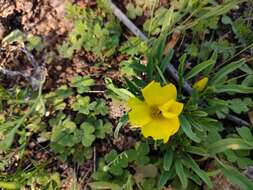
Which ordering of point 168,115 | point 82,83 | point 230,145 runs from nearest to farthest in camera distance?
point 168,115
point 230,145
point 82,83

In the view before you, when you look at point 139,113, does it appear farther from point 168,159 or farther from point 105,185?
point 105,185

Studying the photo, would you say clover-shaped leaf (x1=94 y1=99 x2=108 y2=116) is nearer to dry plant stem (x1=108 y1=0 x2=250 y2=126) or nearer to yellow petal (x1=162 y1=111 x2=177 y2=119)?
dry plant stem (x1=108 y1=0 x2=250 y2=126)

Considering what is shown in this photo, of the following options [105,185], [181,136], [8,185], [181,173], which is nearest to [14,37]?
[8,185]

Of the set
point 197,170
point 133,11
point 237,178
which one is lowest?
point 237,178

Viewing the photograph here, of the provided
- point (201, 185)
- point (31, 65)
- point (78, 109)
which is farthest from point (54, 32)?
point (201, 185)

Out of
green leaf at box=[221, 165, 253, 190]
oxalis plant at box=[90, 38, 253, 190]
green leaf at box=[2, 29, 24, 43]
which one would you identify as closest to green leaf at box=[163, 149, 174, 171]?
oxalis plant at box=[90, 38, 253, 190]

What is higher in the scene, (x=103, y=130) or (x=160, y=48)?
(x=160, y=48)
